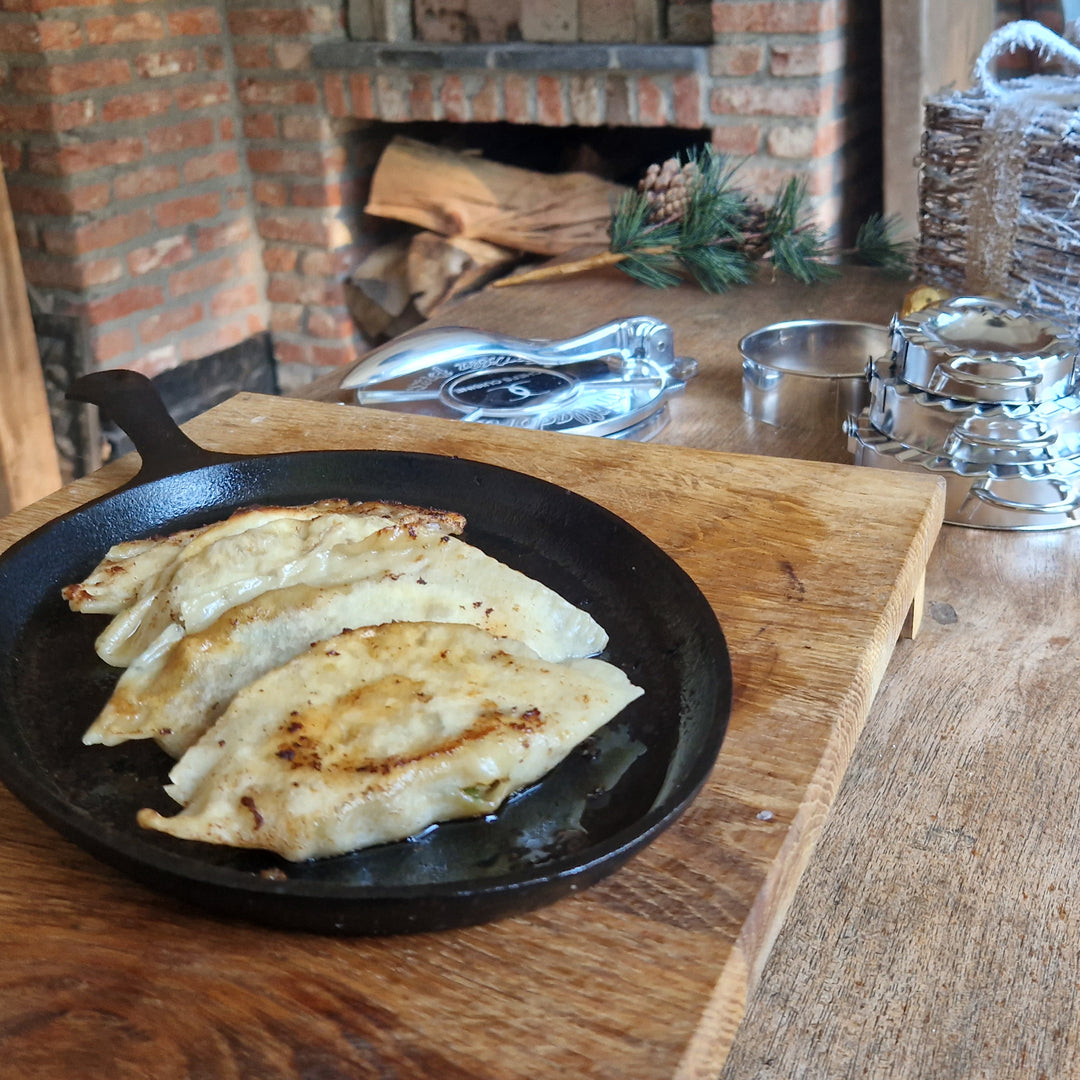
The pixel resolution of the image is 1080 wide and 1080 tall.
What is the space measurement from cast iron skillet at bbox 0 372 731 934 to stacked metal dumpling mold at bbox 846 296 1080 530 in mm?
468

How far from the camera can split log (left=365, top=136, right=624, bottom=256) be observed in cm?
256

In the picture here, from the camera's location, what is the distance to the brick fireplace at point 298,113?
2.28 metres

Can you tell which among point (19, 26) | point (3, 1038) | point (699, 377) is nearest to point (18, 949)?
point (3, 1038)

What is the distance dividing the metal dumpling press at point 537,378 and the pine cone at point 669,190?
0.59m

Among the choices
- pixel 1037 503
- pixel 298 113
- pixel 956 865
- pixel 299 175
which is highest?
pixel 298 113

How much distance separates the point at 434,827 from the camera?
633mm

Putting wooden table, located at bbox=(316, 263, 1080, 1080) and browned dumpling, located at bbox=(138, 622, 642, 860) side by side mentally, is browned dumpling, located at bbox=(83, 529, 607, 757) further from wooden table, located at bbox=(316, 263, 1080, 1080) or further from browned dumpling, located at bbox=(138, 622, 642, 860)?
wooden table, located at bbox=(316, 263, 1080, 1080)

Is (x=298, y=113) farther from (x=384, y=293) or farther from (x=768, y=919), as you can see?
(x=768, y=919)

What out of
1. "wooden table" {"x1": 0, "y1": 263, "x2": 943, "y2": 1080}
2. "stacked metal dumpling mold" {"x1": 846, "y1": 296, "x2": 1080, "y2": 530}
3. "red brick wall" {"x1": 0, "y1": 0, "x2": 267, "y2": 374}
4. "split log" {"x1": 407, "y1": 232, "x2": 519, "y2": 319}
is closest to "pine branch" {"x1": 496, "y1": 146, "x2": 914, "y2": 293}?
"split log" {"x1": 407, "y1": 232, "x2": 519, "y2": 319}

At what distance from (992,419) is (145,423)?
0.83 m

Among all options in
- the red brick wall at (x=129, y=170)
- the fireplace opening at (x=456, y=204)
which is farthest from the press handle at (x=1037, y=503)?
the red brick wall at (x=129, y=170)

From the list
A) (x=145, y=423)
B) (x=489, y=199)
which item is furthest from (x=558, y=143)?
(x=145, y=423)

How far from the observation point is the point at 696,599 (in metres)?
0.78

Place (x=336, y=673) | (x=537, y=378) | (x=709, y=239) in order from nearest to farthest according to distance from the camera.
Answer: (x=336, y=673) < (x=537, y=378) < (x=709, y=239)
